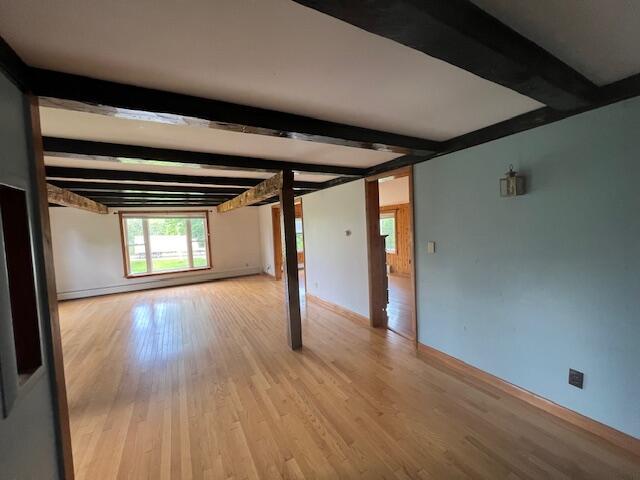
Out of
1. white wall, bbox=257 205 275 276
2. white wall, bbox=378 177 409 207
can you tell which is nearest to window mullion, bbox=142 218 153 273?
white wall, bbox=257 205 275 276

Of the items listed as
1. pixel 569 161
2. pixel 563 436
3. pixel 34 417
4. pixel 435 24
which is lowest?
pixel 563 436

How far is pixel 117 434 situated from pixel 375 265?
3050 mm

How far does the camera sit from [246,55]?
115 cm

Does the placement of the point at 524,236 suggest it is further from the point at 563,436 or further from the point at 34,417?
the point at 34,417

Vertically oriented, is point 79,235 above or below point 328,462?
above

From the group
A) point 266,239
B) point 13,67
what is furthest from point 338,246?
point 266,239

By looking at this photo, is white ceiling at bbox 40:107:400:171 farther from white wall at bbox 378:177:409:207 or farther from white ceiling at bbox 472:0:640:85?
white wall at bbox 378:177:409:207

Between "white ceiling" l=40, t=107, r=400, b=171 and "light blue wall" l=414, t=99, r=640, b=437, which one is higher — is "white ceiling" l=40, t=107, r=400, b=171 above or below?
above

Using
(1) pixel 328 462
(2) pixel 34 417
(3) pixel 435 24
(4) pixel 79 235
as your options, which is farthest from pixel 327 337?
(4) pixel 79 235

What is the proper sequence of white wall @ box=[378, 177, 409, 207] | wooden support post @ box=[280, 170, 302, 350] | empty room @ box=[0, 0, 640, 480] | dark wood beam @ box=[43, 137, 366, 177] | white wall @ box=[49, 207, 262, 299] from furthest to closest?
white wall @ box=[378, 177, 409, 207], white wall @ box=[49, 207, 262, 299], wooden support post @ box=[280, 170, 302, 350], dark wood beam @ box=[43, 137, 366, 177], empty room @ box=[0, 0, 640, 480]

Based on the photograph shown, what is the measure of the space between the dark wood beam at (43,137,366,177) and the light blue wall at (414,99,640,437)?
4.89ft

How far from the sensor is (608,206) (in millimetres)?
1595

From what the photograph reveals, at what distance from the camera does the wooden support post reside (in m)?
3.08

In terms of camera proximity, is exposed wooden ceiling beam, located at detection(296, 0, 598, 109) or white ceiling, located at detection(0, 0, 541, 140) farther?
white ceiling, located at detection(0, 0, 541, 140)
